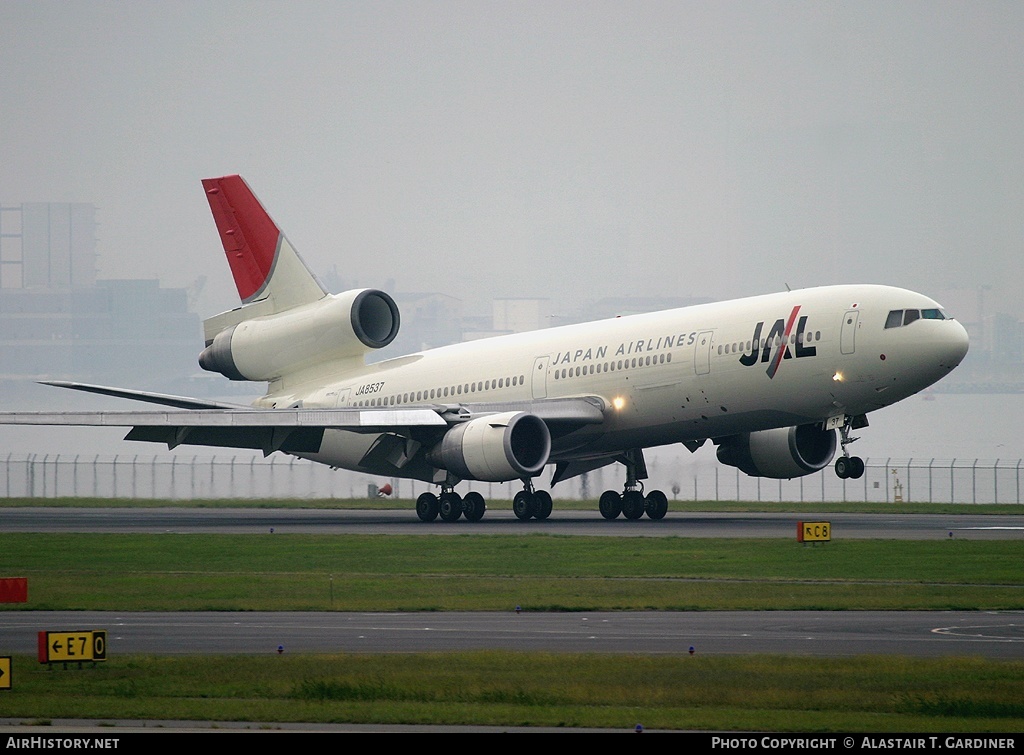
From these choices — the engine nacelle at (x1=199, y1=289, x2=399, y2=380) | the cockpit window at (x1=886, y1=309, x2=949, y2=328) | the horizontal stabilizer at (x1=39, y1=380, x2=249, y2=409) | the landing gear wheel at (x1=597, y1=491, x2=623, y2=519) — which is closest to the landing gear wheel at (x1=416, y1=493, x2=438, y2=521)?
the landing gear wheel at (x1=597, y1=491, x2=623, y2=519)

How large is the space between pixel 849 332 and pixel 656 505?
31.7 feet

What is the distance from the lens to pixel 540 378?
4303 centimetres

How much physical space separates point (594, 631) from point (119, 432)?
370ft

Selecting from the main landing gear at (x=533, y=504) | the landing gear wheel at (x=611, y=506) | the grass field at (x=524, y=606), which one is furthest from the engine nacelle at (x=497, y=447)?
the grass field at (x=524, y=606)

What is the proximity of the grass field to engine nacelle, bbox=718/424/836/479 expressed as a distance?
32.0 ft

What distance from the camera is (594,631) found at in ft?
63.7

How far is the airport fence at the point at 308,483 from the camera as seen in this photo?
197 feet

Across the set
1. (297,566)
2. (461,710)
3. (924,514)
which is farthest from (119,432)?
(461,710)

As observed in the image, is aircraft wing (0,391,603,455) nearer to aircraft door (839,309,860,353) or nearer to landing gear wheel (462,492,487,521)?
landing gear wheel (462,492,487,521)

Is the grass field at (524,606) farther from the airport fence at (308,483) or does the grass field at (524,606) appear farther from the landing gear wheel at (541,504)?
the airport fence at (308,483)

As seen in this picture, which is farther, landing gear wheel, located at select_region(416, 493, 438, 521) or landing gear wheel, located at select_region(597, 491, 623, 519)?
landing gear wheel, located at select_region(597, 491, 623, 519)

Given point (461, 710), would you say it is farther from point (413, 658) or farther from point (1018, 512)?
point (1018, 512)

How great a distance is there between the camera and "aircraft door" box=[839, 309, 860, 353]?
35.7 m

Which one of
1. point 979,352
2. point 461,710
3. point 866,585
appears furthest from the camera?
point 979,352
